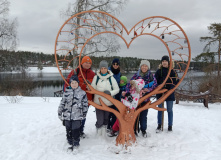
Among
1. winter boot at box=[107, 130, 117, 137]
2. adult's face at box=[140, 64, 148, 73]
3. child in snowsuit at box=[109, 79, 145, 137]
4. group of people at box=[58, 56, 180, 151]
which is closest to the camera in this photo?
group of people at box=[58, 56, 180, 151]

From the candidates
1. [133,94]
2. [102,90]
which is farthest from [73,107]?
[133,94]

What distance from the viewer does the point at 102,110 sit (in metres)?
3.38

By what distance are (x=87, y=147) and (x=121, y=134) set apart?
689mm

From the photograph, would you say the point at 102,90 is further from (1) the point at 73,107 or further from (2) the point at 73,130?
(2) the point at 73,130

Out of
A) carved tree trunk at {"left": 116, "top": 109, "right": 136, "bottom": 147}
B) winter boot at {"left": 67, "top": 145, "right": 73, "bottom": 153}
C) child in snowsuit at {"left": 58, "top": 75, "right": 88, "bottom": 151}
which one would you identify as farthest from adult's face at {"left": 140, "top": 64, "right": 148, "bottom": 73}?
A: winter boot at {"left": 67, "top": 145, "right": 73, "bottom": 153}

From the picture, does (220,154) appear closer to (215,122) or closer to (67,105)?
(215,122)

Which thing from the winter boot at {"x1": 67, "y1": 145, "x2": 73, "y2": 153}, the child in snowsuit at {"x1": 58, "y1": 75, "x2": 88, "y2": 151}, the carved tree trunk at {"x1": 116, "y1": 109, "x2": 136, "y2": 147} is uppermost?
the child in snowsuit at {"x1": 58, "y1": 75, "x2": 88, "y2": 151}

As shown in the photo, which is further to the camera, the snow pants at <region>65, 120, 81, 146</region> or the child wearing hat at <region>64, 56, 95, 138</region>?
the child wearing hat at <region>64, 56, 95, 138</region>

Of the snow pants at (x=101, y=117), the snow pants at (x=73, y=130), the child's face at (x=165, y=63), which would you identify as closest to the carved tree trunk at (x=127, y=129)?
the snow pants at (x=101, y=117)

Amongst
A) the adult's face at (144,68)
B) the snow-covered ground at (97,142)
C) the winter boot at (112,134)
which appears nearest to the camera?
the snow-covered ground at (97,142)

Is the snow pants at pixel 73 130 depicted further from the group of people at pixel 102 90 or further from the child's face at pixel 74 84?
the child's face at pixel 74 84

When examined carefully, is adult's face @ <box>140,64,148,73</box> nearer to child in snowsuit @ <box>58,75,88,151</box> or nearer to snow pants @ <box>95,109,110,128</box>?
snow pants @ <box>95,109,110,128</box>

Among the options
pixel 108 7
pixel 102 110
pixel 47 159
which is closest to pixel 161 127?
pixel 102 110

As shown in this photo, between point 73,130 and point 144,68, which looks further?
point 144,68
